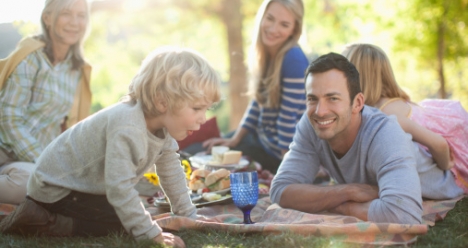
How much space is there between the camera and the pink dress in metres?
4.01

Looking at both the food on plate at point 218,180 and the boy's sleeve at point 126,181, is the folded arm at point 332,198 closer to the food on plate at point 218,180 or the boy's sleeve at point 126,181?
the food on plate at point 218,180

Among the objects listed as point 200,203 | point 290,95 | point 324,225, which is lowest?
point 200,203

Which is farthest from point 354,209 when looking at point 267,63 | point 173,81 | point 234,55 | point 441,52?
point 234,55

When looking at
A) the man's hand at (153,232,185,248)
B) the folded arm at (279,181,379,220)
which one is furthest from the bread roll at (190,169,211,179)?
the man's hand at (153,232,185,248)

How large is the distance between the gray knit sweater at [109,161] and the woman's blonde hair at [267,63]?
7.40ft

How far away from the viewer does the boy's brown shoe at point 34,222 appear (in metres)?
3.05

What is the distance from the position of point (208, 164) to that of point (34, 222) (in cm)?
200

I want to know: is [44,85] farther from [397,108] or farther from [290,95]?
[397,108]

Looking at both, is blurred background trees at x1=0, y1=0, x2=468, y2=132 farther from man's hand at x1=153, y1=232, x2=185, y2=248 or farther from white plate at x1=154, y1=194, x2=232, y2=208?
man's hand at x1=153, y1=232, x2=185, y2=248

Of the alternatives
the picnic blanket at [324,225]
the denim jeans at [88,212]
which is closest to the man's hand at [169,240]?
the picnic blanket at [324,225]

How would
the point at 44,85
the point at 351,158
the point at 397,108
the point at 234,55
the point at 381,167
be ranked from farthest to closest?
the point at 234,55, the point at 44,85, the point at 397,108, the point at 351,158, the point at 381,167

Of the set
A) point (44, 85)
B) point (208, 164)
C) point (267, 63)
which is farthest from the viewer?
point (267, 63)

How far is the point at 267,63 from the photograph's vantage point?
562 centimetres

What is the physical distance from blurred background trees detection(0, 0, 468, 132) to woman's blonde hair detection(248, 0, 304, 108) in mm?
2036
